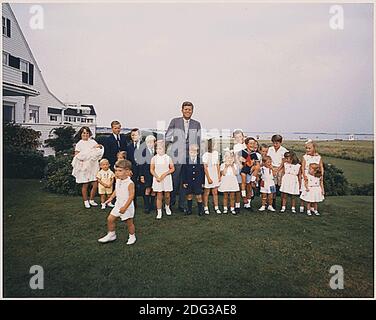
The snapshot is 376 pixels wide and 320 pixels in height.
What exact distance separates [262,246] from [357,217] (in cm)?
123

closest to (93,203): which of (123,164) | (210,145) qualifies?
(123,164)

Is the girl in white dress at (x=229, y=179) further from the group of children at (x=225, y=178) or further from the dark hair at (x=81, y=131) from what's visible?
the dark hair at (x=81, y=131)

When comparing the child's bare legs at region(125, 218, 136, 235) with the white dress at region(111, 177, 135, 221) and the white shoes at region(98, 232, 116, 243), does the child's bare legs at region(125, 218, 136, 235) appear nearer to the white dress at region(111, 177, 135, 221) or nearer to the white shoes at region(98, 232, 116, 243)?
the white dress at region(111, 177, 135, 221)

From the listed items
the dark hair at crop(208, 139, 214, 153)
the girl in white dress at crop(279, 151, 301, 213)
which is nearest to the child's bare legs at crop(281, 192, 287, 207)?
the girl in white dress at crop(279, 151, 301, 213)

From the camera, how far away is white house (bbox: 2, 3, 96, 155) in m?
3.43

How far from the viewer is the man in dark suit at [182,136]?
3.53 metres

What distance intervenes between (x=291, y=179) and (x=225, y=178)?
0.80m

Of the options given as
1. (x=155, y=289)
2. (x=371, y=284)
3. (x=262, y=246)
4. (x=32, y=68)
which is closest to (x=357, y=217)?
(x=371, y=284)

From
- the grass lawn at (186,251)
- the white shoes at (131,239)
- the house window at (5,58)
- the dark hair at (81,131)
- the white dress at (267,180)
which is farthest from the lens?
the white dress at (267,180)

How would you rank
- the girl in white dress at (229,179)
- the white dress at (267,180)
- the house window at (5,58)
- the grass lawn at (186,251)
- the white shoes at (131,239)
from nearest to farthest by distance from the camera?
1. the grass lawn at (186,251)
2. the white shoes at (131,239)
3. the house window at (5,58)
4. the girl in white dress at (229,179)
5. the white dress at (267,180)

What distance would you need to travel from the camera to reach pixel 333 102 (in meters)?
3.60

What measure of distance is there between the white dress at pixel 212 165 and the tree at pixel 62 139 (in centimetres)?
155

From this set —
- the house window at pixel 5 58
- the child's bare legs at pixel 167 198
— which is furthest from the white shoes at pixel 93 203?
the house window at pixel 5 58

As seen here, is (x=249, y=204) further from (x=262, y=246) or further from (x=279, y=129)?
(x=279, y=129)
